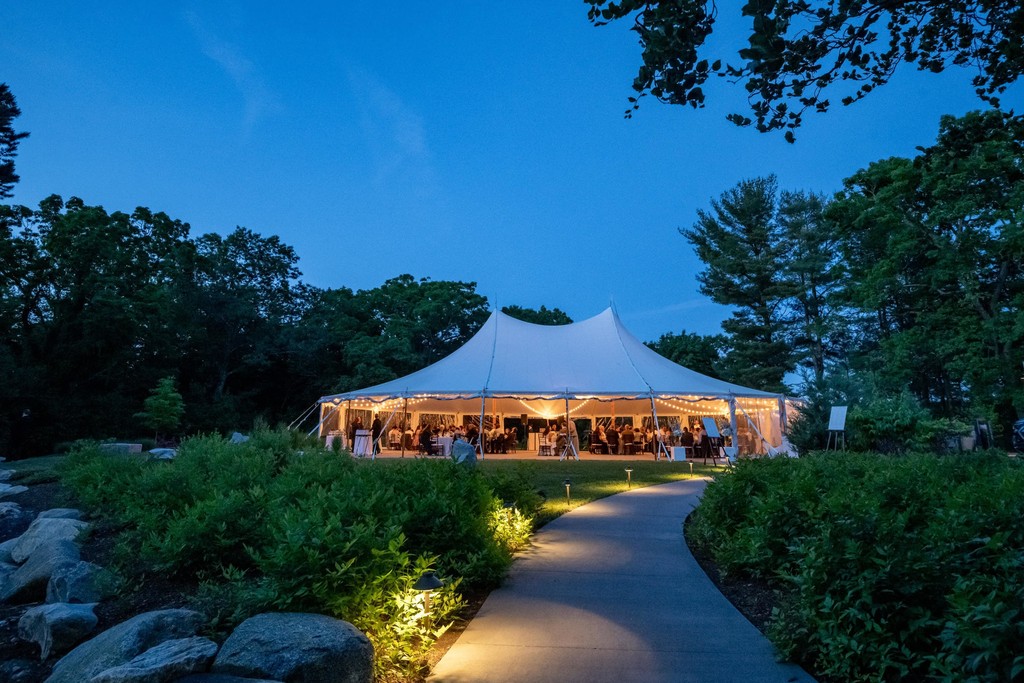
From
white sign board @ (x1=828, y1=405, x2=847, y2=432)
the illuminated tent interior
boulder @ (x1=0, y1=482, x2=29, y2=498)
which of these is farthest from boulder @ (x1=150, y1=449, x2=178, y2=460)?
white sign board @ (x1=828, y1=405, x2=847, y2=432)

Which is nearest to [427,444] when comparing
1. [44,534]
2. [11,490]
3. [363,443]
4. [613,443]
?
[363,443]

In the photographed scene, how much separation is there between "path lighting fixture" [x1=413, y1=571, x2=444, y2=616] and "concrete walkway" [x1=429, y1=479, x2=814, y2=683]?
268 mm

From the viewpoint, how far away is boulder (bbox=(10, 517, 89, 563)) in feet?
17.7

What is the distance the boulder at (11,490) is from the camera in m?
8.11

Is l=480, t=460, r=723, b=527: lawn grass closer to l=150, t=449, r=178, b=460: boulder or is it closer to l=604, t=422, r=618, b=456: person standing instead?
l=604, t=422, r=618, b=456: person standing

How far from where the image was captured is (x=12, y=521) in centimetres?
690

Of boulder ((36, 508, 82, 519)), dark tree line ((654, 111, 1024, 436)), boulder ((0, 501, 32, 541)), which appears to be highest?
dark tree line ((654, 111, 1024, 436))

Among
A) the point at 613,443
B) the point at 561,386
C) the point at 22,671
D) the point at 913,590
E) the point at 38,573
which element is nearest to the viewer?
the point at 913,590

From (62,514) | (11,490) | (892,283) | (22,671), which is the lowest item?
(22,671)

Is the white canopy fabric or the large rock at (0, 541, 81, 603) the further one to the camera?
the white canopy fabric

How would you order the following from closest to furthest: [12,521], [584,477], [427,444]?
[12,521] < [584,477] < [427,444]

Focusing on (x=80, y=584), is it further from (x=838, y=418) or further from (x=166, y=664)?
(x=838, y=418)

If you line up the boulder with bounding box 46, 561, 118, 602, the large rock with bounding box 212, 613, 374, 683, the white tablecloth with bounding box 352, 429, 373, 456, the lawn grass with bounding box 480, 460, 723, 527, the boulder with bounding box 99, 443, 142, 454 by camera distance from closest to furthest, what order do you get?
the large rock with bounding box 212, 613, 374, 683 → the boulder with bounding box 46, 561, 118, 602 → the lawn grass with bounding box 480, 460, 723, 527 → the boulder with bounding box 99, 443, 142, 454 → the white tablecloth with bounding box 352, 429, 373, 456

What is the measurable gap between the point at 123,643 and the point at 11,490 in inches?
290
